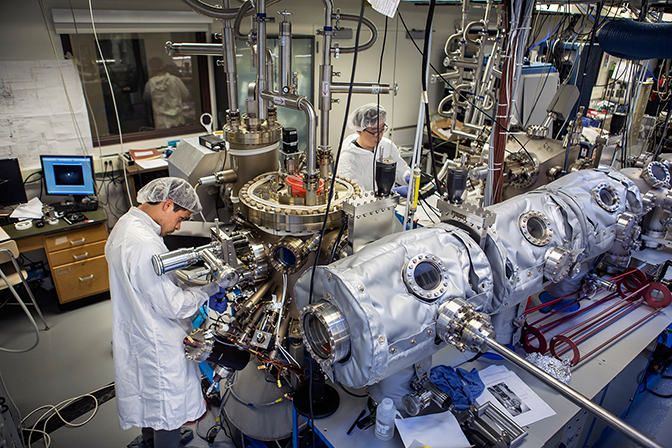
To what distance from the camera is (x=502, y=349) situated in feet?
3.03

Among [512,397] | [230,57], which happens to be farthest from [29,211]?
[512,397]

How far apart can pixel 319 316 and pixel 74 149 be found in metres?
3.30

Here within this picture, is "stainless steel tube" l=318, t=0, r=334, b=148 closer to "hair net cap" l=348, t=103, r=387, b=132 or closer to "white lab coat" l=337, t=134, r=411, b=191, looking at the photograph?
"hair net cap" l=348, t=103, r=387, b=132

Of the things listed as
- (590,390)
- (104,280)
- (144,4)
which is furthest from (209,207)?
(144,4)

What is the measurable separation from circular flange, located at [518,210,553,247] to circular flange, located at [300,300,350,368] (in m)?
0.63

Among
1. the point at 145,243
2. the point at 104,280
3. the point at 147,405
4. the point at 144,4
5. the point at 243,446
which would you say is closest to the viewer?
the point at 145,243

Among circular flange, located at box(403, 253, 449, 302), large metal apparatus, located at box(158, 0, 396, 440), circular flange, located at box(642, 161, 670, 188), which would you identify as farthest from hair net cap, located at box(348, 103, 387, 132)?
circular flange, located at box(403, 253, 449, 302)

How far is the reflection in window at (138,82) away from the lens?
11.4ft

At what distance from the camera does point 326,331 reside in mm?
989

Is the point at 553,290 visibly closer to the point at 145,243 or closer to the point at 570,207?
the point at 570,207

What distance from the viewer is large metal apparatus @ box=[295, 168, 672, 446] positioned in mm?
938

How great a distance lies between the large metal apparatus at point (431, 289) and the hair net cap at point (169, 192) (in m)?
0.78

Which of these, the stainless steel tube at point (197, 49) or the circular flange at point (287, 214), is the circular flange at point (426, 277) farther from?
the stainless steel tube at point (197, 49)

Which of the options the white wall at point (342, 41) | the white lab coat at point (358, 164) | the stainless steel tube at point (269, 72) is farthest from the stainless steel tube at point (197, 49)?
the white lab coat at point (358, 164)
